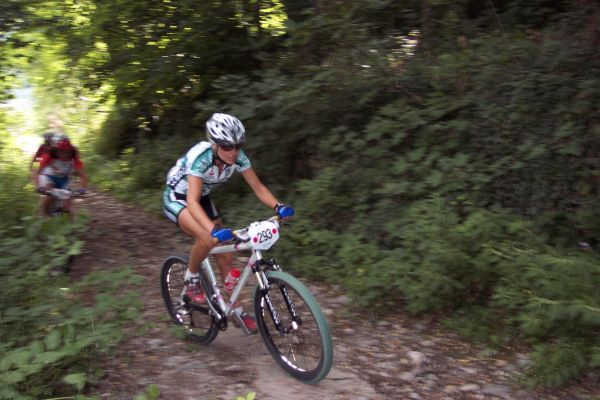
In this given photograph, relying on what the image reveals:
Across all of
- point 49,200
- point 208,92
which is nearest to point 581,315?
point 49,200

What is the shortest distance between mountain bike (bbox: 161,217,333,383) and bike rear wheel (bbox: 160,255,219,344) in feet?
0.61

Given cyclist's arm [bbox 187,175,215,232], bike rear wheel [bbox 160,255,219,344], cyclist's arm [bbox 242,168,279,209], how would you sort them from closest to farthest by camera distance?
cyclist's arm [bbox 187,175,215,232] < cyclist's arm [bbox 242,168,279,209] < bike rear wheel [bbox 160,255,219,344]

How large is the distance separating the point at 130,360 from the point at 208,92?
605 centimetres

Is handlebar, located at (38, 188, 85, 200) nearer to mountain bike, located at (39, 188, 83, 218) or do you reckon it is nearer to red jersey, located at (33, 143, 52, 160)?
mountain bike, located at (39, 188, 83, 218)

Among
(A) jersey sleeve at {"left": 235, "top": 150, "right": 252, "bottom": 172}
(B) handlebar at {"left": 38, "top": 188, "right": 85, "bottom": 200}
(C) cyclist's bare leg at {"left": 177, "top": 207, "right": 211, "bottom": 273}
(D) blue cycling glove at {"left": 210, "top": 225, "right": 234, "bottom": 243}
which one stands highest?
(A) jersey sleeve at {"left": 235, "top": 150, "right": 252, "bottom": 172}

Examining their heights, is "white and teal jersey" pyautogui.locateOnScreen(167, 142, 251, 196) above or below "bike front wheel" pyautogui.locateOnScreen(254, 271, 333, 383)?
above

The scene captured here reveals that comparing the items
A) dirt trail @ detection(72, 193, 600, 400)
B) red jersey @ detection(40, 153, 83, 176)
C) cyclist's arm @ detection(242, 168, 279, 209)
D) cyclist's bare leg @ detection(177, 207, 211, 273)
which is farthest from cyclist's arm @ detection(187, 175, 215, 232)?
red jersey @ detection(40, 153, 83, 176)

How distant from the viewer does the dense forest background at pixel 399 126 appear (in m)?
5.71

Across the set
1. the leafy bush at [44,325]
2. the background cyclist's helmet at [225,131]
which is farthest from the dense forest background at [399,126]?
the leafy bush at [44,325]

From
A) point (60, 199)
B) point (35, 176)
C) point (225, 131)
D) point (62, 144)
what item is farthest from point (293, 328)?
point (35, 176)

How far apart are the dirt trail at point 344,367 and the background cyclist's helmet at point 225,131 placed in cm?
176

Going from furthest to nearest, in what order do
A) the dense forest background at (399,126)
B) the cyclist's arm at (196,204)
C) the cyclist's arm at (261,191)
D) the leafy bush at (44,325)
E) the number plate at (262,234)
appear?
1. the dense forest background at (399,126)
2. the cyclist's arm at (261,191)
3. the cyclist's arm at (196,204)
4. the number plate at (262,234)
5. the leafy bush at (44,325)

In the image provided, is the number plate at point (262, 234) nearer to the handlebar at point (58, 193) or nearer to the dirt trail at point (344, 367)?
the dirt trail at point (344, 367)

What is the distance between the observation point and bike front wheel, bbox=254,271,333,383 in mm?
4398
